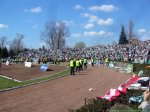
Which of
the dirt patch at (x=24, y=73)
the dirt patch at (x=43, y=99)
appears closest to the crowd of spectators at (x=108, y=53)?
the dirt patch at (x=24, y=73)

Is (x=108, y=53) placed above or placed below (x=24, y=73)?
above

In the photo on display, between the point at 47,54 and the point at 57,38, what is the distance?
4027 centimetres

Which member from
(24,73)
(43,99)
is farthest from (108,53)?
(43,99)

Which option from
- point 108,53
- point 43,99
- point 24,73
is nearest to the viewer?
point 43,99

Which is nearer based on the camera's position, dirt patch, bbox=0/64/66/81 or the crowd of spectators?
dirt patch, bbox=0/64/66/81

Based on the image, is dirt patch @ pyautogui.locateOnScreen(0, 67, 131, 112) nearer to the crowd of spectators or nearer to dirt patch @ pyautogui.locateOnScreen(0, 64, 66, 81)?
dirt patch @ pyautogui.locateOnScreen(0, 64, 66, 81)

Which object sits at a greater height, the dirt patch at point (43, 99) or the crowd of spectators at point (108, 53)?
the crowd of spectators at point (108, 53)

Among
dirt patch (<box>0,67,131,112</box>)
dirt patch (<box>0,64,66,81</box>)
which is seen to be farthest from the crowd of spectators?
dirt patch (<box>0,67,131,112</box>)

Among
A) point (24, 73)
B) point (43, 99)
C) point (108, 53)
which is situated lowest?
point (43, 99)

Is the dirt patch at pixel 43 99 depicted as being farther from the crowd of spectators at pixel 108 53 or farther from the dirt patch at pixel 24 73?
the crowd of spectators at pixel 108 53

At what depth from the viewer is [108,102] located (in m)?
11.2

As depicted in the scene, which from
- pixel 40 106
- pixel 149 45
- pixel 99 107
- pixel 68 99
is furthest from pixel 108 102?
pixel 149 45

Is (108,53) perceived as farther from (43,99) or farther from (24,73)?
(43,99)

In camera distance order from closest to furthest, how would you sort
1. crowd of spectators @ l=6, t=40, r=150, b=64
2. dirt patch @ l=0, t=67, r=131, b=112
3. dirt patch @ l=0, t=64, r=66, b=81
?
dirt patch @ l=0, t=67, r=131, b=112 < dirt patch @ l=0, t=64, r=66, b=81 < crowd of spectators @ l=6, t=40, r=150, b=64
